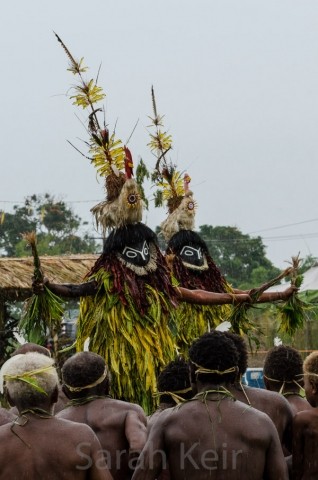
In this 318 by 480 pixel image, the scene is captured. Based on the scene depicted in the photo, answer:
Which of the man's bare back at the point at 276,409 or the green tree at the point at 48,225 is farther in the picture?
the green tree at the point at 48,225

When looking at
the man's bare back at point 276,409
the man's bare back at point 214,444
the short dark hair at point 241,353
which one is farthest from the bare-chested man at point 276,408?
the man's bare back at point 214,444

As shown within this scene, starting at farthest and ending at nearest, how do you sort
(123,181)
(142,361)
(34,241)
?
(123,181), (142,361), (34,241)

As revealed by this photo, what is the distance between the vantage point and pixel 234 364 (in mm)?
5047

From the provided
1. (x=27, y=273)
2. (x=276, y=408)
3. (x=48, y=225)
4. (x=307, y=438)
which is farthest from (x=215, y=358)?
(x=48, y=225)

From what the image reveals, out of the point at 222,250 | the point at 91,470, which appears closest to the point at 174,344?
the point at 91,470

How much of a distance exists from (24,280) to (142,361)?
27.0 feet

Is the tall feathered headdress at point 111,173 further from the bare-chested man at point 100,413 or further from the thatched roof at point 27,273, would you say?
the thatched roof at point 27,273

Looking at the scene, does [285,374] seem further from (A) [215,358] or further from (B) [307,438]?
(A) [215,358]

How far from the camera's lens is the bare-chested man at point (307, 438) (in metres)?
5.43

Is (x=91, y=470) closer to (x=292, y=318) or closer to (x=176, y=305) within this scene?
(x=176, y=305)

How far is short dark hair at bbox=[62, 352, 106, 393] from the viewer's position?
19.1ft

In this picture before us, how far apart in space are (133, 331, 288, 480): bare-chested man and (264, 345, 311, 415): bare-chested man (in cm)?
160

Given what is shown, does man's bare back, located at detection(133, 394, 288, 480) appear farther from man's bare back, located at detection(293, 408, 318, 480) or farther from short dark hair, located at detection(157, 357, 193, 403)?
short dark hair, located at detection(157, 357, 193, 403)

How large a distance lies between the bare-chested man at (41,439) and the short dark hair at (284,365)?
6.34ft
